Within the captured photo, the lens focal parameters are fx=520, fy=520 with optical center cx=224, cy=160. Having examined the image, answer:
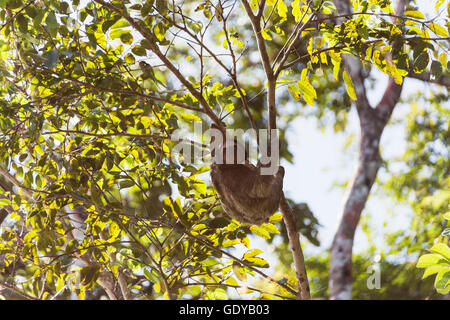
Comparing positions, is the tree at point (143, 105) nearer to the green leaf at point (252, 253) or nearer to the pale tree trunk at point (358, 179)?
the green leaf at point (252, 253)

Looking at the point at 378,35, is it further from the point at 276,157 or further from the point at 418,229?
the point at 418,229

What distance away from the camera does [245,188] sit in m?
2.96

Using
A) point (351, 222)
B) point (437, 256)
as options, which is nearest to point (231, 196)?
point (437, 256)

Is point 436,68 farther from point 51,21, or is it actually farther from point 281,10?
point 51,21

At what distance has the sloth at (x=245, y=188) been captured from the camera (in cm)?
279

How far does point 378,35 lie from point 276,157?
0.81m

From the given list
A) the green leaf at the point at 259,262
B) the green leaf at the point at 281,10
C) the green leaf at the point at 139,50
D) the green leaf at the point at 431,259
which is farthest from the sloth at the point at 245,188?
the green leaf at the point at 431,259

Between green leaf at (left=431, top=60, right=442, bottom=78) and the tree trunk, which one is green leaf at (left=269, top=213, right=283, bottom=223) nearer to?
the tree trunk

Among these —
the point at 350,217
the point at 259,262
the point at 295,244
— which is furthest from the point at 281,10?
the point at 350,217

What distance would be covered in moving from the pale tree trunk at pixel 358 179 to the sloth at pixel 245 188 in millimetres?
1148

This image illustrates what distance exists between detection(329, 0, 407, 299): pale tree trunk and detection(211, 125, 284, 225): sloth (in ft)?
3.77

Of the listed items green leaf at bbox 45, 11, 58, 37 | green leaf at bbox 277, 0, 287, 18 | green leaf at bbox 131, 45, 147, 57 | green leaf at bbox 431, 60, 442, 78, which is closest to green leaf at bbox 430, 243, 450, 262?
green leaf at bbox 431, 60, 442, 78

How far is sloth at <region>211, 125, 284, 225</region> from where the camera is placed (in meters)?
2.79

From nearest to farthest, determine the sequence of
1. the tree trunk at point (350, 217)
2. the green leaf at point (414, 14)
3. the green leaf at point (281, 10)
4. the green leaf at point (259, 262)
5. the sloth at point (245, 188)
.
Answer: the green leaf at point (414, 14) < the green leaf at point (281, 10) < the sloth at point (245, 188) < the green leaf at point (259, 262) < the tree trunk at point (350, 217)
